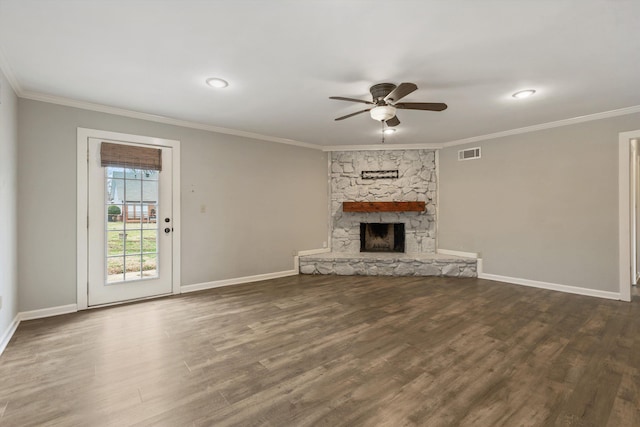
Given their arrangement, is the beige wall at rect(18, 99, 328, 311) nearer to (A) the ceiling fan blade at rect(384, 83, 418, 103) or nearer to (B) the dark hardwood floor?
(B) the dark hardwood floor

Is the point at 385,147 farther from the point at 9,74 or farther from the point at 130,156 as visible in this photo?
the point at 9,74

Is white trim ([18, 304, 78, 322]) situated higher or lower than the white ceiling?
lower

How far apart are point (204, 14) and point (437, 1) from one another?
1.49 metres

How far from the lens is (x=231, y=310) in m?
3.39

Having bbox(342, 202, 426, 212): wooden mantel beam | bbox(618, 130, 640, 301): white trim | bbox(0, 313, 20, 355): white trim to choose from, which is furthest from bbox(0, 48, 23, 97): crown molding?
bbox(618, 130, 640, 301): white trim

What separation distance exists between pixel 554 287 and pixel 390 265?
7.96 ft

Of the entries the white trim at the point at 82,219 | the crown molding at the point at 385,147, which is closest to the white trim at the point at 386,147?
the crown molding at the point at 385,147

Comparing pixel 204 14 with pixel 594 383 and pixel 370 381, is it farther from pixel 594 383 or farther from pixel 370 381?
pixel 594 383

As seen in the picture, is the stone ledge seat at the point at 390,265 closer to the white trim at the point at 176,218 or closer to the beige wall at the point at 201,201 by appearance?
the beige wall at the point at 201,201

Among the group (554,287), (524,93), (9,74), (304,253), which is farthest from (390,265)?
(9,74)

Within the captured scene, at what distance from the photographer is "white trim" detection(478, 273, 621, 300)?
12.5ft

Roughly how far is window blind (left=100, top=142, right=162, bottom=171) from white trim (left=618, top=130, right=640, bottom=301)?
6153mm

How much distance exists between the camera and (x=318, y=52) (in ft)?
7.48

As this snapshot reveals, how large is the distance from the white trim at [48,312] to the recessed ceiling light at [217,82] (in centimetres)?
305
